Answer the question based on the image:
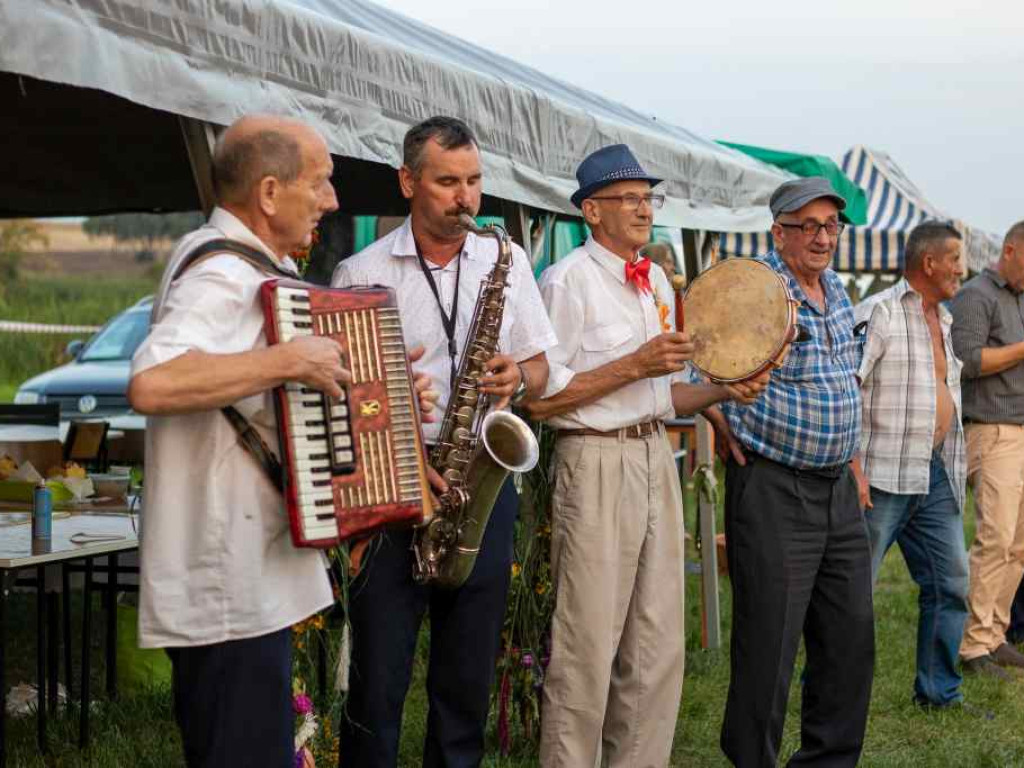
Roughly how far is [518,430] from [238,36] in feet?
4.26

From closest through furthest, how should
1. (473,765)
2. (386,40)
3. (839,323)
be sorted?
(473,765) < (386,40) < (839,323)

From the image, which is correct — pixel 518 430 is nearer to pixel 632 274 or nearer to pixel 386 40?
pixel 632 274

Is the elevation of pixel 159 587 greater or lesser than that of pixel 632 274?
lesser

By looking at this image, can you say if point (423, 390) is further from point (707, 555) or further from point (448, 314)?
point (707, 555)

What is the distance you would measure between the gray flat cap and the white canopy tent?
91 centimetres

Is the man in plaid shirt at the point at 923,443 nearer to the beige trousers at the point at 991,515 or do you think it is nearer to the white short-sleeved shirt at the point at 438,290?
the beige trousers at the point at 991,515

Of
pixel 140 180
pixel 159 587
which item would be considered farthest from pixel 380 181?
pixel 159 587

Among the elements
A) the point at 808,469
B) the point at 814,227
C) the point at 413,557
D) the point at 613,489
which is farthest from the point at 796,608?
the point at 413,557

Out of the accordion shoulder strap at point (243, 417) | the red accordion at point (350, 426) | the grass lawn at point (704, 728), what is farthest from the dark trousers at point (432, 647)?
the grass lawn at point (704, 728)

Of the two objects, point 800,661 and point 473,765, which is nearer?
point 473,765

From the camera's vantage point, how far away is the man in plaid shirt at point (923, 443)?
570 centimetres

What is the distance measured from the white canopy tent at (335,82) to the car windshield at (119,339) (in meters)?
6.19

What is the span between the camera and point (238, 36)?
11.9 feet

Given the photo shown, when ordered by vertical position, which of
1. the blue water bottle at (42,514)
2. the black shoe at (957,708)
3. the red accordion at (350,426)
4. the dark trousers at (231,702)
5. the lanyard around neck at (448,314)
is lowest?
the black shoe at (957,708)
